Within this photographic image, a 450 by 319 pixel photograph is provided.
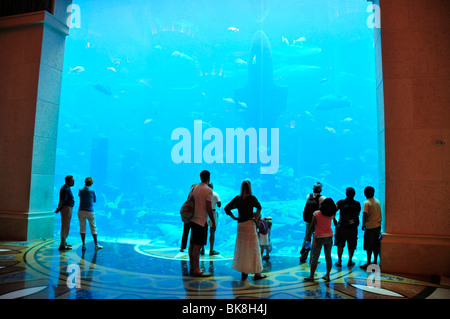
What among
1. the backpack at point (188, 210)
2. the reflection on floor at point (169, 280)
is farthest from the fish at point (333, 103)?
the backpack at point (188, 210)

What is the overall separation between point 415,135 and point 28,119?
837 centimetres

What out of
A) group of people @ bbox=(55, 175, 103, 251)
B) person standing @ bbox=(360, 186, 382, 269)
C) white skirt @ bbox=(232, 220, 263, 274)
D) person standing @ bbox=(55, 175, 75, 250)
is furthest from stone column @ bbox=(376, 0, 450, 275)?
person standing @ bbox=(55, 175, 75, 250)

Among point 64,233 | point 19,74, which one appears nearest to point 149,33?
point 19,74

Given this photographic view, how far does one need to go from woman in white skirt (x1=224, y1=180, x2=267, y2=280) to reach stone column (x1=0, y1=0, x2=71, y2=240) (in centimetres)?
538

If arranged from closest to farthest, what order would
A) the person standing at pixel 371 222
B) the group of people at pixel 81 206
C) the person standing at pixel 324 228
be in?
1. the person standing at pixel 324 228
2. the person standing at pixel 371 222
3. the group of people at pixel 81 206

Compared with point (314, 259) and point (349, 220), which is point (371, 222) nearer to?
point (349, 220)

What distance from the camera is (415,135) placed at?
4.87m

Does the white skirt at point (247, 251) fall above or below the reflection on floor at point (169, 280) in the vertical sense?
above

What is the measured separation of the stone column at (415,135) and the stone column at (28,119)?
298 inches

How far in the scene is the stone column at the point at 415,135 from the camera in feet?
15.3

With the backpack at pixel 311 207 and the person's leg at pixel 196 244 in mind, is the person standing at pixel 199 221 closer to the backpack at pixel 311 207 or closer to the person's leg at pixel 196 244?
the person's leg at pixel 196 244

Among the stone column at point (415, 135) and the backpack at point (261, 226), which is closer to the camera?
the stone column at point (415, 135)

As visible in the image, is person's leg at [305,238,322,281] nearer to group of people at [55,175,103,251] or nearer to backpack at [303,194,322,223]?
backpack at [303,194,322,223]

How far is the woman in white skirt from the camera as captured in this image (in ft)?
13.4
